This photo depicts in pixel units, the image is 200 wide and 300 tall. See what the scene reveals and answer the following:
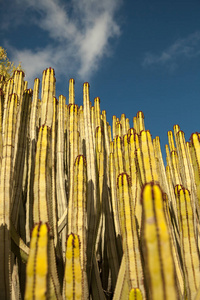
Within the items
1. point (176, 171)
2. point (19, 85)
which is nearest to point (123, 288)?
point (19, 85)

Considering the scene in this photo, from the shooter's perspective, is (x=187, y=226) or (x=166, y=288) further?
(x=187, y=226)

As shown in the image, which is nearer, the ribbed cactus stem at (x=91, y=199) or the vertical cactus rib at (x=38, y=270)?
the vertical cactus rib at (x=38, y=270)

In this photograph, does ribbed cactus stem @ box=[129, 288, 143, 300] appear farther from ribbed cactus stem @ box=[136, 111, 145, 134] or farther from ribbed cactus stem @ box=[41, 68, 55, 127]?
ribbed cactus stem @ box=[136, 111, 145, 134]

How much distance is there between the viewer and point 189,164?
446 cm

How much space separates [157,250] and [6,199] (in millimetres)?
1720

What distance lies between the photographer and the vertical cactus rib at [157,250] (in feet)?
3.86

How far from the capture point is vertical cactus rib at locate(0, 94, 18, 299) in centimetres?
218

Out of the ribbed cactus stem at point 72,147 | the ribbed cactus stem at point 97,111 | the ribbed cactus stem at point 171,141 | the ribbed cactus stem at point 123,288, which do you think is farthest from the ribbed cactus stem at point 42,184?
the ribbed cactus stem at point 171,141

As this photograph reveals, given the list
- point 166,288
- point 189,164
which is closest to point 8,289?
point 166,288

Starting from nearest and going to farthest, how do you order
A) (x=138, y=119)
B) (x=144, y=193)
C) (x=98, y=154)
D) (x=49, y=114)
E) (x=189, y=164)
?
(x=144, y=193)
(x=49, y=114)
(x=98, y=154)
(x=189, y=164)
(x=138, y=119)

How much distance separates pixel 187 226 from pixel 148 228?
1.29m

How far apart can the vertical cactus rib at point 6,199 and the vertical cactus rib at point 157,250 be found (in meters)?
1.44

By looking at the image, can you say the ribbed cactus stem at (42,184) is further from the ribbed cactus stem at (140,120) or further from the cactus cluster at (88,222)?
the ribbed cactus stem at (140,120)

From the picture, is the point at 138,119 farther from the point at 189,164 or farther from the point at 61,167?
the point at 61,167
